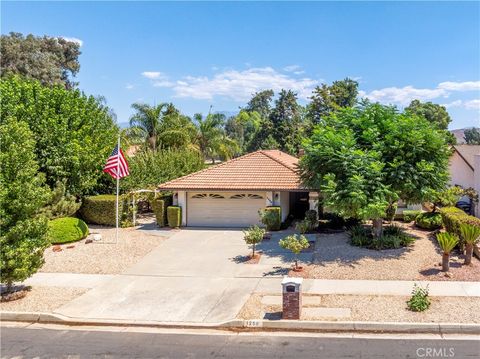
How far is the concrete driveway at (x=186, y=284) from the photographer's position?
11.6 meters

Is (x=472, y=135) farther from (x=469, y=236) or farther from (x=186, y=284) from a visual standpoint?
(x=186, y=284)

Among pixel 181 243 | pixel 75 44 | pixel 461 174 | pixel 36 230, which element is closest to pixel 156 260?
pixel 181 243

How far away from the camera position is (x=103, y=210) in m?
24.1

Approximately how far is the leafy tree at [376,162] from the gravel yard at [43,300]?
903 centimetres

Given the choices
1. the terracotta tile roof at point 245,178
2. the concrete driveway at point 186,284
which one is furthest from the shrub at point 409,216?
the concrete driveway at point 186,284

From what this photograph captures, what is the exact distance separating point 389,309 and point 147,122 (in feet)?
105

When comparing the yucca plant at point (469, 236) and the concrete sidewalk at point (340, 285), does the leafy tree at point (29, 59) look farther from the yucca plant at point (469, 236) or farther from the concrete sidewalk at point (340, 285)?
the yucca plant at point (469, 236)

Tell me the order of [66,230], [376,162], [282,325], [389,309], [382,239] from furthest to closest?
[66,230]
[382,239]
[376,162]
[389,309]
[282,325]

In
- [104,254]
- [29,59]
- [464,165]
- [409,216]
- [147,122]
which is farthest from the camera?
[29,59]

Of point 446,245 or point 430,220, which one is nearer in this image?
point 446,245

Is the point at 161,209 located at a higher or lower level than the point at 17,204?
lower

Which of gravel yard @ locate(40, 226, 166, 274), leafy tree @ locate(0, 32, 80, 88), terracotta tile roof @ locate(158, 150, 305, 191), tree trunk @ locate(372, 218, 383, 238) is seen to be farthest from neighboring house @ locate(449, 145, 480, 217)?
leafy tree @ locate(0, 32, 80, 88)

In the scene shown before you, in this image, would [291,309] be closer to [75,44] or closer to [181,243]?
[181,243]

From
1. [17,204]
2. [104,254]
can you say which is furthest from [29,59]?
[17,204]
